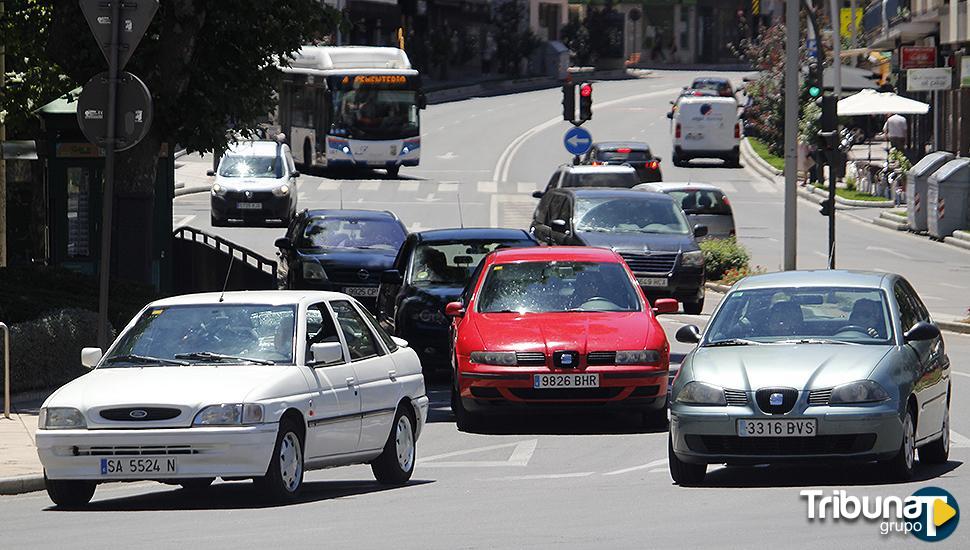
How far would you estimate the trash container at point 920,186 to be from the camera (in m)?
46.5

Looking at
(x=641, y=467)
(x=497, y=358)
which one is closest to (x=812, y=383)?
(x=641, y=467)

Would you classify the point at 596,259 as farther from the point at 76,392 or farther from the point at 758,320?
the point at 76,392

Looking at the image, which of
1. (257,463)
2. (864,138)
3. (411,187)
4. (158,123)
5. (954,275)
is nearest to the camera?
(257,463)

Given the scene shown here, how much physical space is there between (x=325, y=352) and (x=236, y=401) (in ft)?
3.26

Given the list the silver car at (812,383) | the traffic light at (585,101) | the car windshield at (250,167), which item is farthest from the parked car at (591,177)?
the silver car at (812,383)

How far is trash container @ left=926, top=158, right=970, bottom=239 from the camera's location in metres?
44.6

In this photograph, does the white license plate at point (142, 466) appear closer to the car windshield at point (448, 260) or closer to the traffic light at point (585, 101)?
the car windshield at point (448, 260)

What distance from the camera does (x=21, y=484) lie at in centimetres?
1345

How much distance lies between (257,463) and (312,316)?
1759 mm

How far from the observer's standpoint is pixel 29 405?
17.8 metres

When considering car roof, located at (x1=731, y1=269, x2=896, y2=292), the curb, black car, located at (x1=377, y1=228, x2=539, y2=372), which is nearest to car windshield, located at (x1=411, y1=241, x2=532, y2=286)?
black car, located at (x1=377, y1=228, x2=539, y2=372)

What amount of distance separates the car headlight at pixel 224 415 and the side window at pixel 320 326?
140 centimetres

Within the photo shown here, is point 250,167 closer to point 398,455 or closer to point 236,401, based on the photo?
point 398,455

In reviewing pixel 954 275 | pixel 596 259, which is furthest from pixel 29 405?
pixel 954 275
